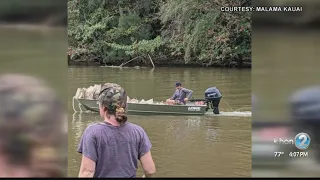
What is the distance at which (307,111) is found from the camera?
9.53ft

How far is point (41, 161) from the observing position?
262cm

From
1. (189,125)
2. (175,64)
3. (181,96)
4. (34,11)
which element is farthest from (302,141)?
(175,64)

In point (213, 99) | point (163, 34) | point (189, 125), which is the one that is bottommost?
point (189, 125)

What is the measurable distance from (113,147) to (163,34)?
19883mm

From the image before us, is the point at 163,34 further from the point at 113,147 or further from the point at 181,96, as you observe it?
the point at 113,147

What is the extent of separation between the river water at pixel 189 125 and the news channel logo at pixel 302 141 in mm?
4945

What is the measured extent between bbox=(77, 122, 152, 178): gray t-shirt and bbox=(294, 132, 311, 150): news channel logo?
3.24 ft

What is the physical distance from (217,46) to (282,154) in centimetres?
1878

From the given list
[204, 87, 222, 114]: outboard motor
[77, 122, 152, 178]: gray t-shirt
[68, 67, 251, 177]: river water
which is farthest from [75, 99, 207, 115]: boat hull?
[77, 122, 152, 178]: gray t-shirt

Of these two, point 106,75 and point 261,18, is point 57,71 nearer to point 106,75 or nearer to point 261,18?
point 261,18

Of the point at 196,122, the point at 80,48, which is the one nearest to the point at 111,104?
the point at 196,122

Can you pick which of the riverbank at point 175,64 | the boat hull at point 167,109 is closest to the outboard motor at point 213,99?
the boat hull at point 167,109

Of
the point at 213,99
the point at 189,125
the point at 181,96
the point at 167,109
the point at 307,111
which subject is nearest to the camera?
the point at 307,111

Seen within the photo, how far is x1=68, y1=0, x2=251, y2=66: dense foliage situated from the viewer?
17484 mm
